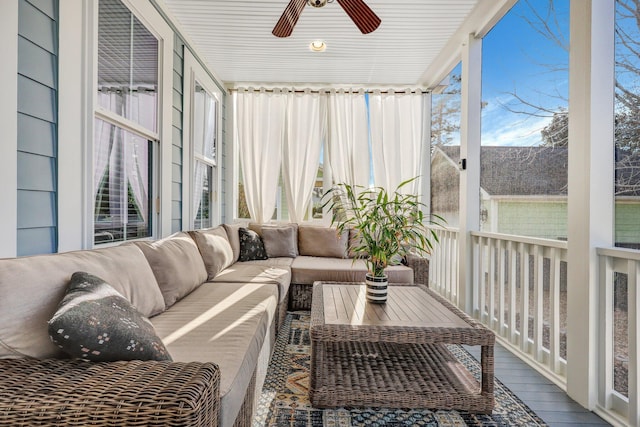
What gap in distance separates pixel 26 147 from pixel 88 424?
1.30 m

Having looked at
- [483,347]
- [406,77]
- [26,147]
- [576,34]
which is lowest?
[483,347]

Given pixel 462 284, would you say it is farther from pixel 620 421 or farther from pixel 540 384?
pixel 620 421

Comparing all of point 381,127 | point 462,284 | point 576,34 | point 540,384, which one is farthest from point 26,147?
point 381,127

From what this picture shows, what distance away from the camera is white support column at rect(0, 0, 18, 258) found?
1382mm

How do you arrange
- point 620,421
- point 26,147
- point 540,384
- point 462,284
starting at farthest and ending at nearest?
point 462,284 < point 540,384 < point 620,421 < point 26,147

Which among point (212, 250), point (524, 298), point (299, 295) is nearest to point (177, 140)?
point (212, 250)

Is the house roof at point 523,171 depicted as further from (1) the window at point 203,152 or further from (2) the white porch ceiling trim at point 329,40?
(1) the window at point 203,152

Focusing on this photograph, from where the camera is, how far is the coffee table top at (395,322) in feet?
5.48

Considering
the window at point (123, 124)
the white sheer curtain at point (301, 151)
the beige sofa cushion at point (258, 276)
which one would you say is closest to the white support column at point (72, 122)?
the window at point (123, 124)

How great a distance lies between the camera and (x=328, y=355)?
83.4 inches

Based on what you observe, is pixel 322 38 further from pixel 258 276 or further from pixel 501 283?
pixel 501 283

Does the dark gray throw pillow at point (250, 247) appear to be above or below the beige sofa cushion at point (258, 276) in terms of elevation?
above

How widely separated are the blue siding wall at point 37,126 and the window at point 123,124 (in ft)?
1.10

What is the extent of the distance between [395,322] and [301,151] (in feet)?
10.5
